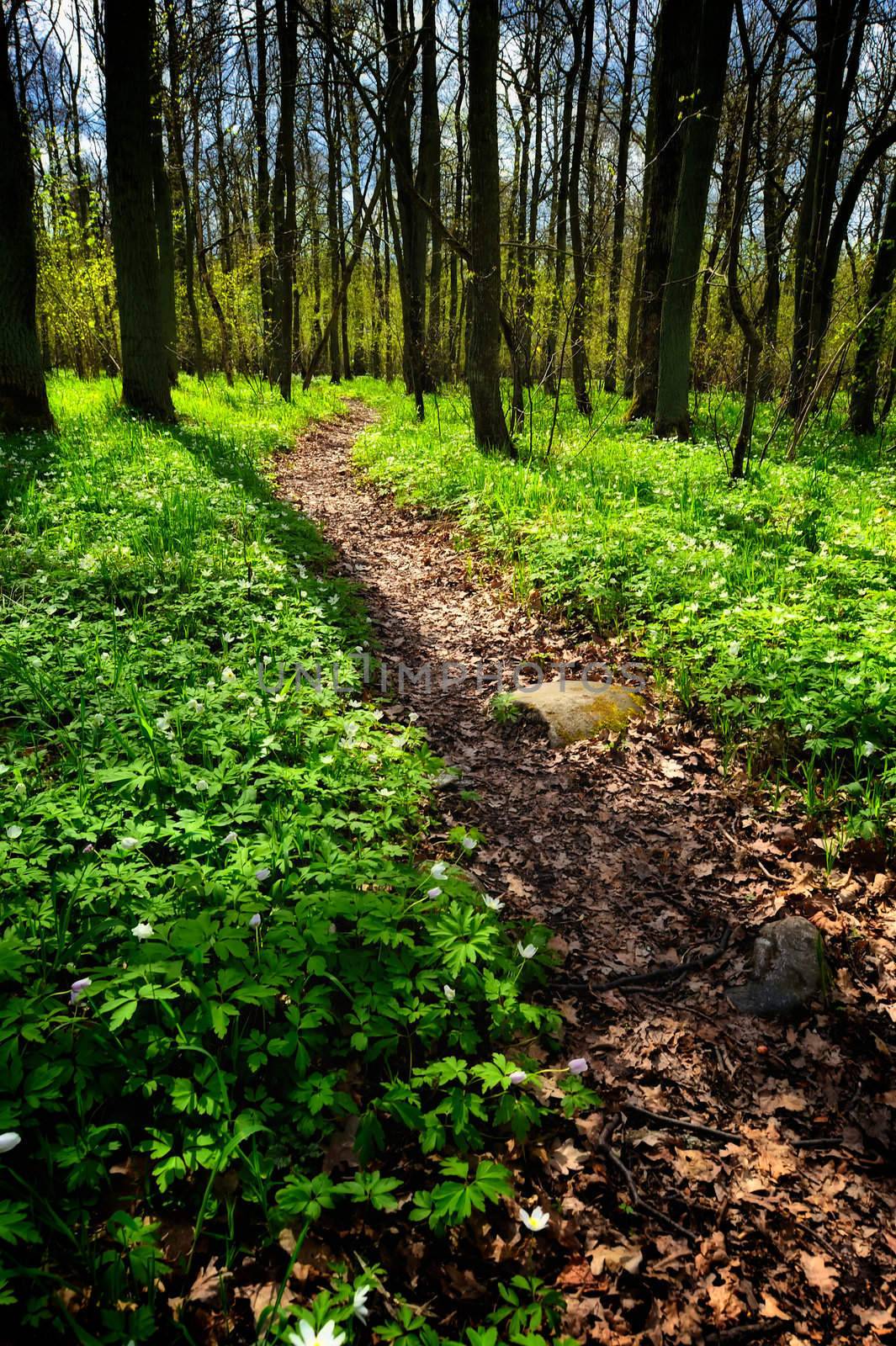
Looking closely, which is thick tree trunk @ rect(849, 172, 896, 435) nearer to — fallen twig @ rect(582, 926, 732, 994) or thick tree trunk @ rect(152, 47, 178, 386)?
fallen twig @ rect(582, 926, 732, 994)

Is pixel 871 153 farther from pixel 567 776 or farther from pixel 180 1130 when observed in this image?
pixel 180 1130

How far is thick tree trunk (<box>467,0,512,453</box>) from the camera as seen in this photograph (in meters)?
7.53

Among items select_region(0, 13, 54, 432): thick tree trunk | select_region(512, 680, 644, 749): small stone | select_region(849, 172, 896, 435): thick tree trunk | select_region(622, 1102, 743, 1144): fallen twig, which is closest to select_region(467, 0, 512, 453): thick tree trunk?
select_region(0, 13, 54, 432): thick tree trunk

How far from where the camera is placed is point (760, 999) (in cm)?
247

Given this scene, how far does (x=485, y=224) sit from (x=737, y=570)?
5965 mm

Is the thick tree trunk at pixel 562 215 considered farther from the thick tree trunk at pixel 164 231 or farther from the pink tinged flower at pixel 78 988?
the pink tinged flower at pixel 78 988

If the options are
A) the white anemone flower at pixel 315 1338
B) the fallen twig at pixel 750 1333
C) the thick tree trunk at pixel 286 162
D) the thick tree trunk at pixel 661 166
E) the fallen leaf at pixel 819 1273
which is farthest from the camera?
the thick tree trunk at pixel 286 162

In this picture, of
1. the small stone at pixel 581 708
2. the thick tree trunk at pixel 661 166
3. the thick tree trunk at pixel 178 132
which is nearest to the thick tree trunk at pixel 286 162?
the thick tree trunk at pixel 178 132

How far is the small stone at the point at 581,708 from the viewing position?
408 centimetres

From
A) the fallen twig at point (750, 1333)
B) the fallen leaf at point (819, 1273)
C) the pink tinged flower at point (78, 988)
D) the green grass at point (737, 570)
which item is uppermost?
the green grass at point (737, 570)

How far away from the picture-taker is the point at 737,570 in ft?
16.3

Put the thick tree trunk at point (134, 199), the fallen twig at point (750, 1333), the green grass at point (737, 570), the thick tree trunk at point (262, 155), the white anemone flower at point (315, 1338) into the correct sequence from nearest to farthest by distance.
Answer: the white anemone flower at point (315, 1338)
the fallen twig at point (750, 1333)
the green grass at point (737, 570)
the thick tree trunk at point (134, 199)
the thick tree trunk at point (262, 155)

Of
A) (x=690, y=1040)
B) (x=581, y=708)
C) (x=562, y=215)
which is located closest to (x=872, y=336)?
(x=562, y=215)

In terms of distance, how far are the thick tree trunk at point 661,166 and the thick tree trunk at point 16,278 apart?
29.0 feet
